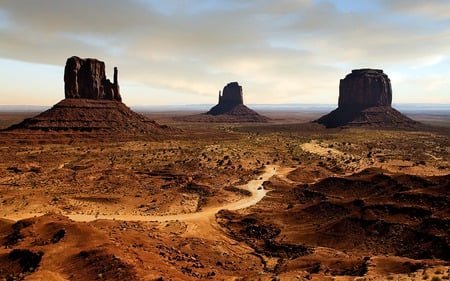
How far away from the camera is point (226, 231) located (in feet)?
99.3

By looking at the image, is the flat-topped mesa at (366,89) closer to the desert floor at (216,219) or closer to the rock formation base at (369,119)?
the rock formation base at (369,119)

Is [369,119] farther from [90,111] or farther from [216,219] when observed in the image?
[216,219]

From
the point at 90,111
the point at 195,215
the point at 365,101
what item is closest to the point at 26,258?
the point at 195,215

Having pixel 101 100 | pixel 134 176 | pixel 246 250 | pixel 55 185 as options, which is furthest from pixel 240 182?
pixel 101 100

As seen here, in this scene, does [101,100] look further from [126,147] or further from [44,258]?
[44,258]

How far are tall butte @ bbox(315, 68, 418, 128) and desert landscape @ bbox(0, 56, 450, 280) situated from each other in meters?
81.3

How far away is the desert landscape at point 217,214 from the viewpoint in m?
20.0

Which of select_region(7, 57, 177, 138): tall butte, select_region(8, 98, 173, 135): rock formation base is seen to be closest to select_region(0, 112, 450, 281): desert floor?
select_region(8, 98, 173, 135): rock formation base

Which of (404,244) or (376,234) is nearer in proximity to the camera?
(404,244)

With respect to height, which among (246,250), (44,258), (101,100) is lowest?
(246,250)

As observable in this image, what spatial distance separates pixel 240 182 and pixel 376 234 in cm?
2573

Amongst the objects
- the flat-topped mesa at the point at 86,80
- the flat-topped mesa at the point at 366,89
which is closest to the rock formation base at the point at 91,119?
the flat-topped mesa at the point at 86,80

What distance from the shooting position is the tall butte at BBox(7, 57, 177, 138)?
295 ft

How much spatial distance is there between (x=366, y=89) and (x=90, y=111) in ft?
436
